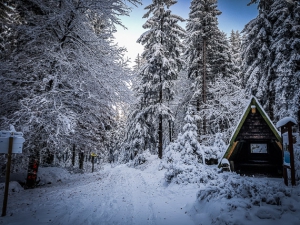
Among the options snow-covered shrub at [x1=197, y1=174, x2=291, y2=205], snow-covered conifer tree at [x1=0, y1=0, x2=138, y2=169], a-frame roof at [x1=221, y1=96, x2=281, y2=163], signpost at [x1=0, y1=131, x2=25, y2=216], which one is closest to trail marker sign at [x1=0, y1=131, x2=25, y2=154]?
signpost at [x1=0, y1=131, x2=25, y2=216]

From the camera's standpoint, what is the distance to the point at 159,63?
53.3 ft

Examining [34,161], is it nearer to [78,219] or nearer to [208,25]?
[78,219]

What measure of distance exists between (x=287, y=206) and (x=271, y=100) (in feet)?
48.6

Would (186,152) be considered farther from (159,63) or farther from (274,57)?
(274,57)

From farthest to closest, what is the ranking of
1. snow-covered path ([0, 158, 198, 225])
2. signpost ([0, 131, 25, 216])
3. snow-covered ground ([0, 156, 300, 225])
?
signpost ([0, 131, 25, 216]) → snow-covered path ([0, 158, 198, 225]) → snow-covered ground ([0, 156, 300, 225])

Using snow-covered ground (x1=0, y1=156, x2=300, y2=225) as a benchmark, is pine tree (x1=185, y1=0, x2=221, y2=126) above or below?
above

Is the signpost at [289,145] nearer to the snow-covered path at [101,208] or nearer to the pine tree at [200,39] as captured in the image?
the snow-covered path at [101,208]

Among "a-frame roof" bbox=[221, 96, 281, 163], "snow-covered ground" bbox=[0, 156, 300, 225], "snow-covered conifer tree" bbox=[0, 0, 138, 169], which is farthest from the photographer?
"a-frame roof" bbox=[221, 96, 281, 163]

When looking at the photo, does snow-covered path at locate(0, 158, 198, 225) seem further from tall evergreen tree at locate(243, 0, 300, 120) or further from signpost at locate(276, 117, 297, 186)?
tall evergreen tree at locate(243, 0, 300, 120)

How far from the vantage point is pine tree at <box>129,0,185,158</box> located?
1609 centimetres

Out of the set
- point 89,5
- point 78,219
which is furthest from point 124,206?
point 89,5

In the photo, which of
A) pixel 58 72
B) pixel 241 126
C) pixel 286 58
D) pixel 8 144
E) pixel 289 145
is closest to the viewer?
pixel 8 144

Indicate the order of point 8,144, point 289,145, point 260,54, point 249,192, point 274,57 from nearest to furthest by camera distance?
point 249,192 < point 8,144 < point 289,145 < point 274,57 < point 260,54

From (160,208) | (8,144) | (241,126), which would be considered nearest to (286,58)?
(241,126)
